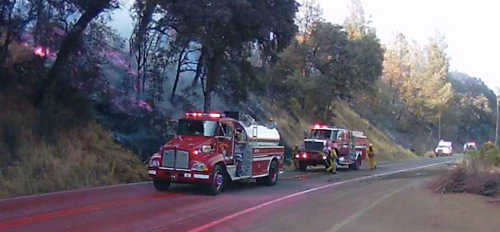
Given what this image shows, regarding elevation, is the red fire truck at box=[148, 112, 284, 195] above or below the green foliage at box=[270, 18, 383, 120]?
below

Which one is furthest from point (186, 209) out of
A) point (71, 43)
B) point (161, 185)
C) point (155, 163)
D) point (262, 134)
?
point (71, 43)

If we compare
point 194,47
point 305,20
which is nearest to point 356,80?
point 305,20

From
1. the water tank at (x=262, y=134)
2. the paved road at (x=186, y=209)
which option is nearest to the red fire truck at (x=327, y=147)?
the water tank at (x=262, y=134)

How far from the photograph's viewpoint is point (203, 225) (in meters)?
12.1

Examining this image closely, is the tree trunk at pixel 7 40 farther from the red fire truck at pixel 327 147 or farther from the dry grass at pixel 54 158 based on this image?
the red fire truck at pixel 327 147

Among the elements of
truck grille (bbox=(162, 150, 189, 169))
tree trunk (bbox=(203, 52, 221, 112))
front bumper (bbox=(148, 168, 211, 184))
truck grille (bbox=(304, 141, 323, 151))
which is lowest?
front bumper (bbox=(148, 168, 211, 184))

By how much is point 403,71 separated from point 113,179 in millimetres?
69177

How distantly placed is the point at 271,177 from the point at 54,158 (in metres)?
7.63

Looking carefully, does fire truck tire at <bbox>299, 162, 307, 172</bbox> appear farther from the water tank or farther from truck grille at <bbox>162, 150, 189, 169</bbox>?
truck grille at <bbox>162, 150, 189, 169</bbox>

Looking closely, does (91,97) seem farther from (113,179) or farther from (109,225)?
(109,225)

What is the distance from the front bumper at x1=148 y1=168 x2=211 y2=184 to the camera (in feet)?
57.6

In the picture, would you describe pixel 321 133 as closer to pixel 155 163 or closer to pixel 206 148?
pixel 206 148

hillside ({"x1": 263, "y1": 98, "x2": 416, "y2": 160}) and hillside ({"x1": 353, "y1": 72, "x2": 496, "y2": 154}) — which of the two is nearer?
hillside ({"x1": 263, "y1": 98, "x2": 416, "y2": 160})

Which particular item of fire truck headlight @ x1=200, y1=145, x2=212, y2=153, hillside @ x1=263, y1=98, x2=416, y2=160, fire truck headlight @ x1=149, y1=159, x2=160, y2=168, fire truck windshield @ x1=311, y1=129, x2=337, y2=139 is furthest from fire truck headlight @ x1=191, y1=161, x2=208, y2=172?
hillside @ x1=263, y1=98, x2=416, y2=160
